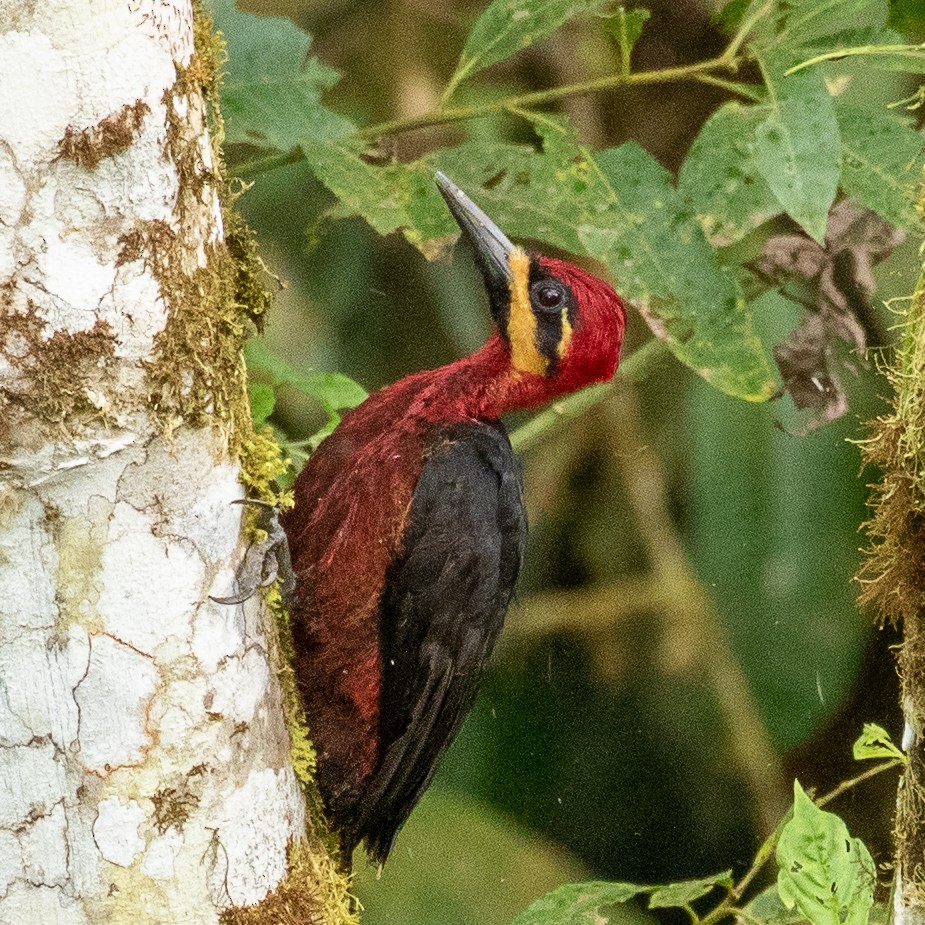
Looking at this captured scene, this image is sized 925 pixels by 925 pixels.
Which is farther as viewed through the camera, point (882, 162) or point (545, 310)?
point (882, 162)

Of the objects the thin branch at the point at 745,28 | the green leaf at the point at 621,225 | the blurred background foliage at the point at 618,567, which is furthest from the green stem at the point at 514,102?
the blurred background foliage at the point at 618,567

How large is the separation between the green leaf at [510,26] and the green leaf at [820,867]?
1140mm

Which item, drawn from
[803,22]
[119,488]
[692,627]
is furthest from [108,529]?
[692,627]

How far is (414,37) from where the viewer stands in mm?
2229

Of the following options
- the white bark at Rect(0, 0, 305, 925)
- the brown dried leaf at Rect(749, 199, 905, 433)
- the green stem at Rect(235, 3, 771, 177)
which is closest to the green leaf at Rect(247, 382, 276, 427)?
the green stem at Rect(235, 3, 771, 177)

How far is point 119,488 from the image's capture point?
965 mm

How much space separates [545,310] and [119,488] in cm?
80

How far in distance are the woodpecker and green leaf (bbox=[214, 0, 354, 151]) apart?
1.50 ft

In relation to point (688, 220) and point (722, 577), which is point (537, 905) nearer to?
point (722, 577)

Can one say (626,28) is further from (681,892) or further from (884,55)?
(681,892)

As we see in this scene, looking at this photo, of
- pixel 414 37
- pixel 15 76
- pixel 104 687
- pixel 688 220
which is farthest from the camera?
pixel 414 37

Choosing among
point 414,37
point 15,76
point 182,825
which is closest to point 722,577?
point 414,37

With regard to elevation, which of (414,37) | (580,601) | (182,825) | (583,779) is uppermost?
(414,37)

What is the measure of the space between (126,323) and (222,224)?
0.17 metres
